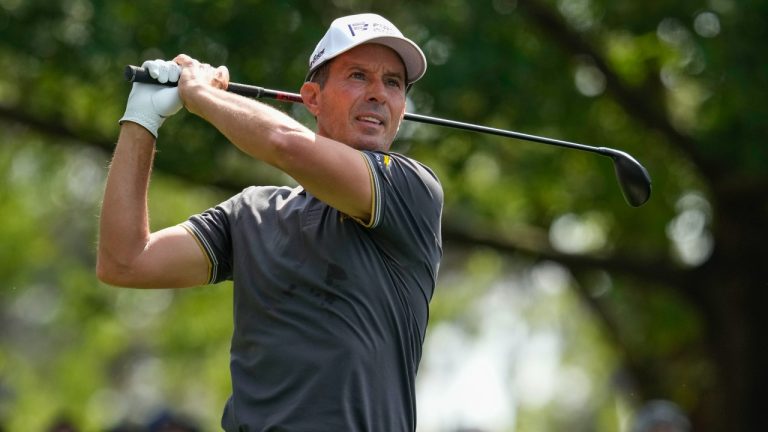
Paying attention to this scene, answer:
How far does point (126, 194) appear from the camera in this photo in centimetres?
517

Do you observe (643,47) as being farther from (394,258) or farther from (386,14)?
(394,258)

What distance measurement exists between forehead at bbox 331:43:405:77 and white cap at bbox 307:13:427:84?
30mm

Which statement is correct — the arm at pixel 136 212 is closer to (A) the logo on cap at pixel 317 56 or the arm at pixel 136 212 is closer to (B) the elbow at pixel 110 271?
(B) the elbow at pixel 110 271

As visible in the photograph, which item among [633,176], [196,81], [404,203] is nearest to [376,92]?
[404,203]

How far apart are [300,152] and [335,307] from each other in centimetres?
50

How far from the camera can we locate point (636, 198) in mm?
6309

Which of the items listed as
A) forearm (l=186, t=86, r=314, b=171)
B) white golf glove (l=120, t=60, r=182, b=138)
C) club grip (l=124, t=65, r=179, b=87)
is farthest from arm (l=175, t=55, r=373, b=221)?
club grip (l=124, t=65, r=179, b=87)

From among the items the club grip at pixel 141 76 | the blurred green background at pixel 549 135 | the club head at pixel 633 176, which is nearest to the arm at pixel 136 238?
the club grip at pixel 141 76

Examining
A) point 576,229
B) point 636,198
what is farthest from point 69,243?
point 636,198

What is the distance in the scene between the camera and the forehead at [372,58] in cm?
544

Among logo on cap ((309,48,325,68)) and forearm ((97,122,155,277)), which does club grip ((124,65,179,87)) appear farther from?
logo on cap ((309,48,325,68))

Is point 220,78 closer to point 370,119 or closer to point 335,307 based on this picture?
point 370,119

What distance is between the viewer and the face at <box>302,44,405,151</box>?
17.7 ft

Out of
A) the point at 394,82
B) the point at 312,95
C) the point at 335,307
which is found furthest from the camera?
the point at 312,95
